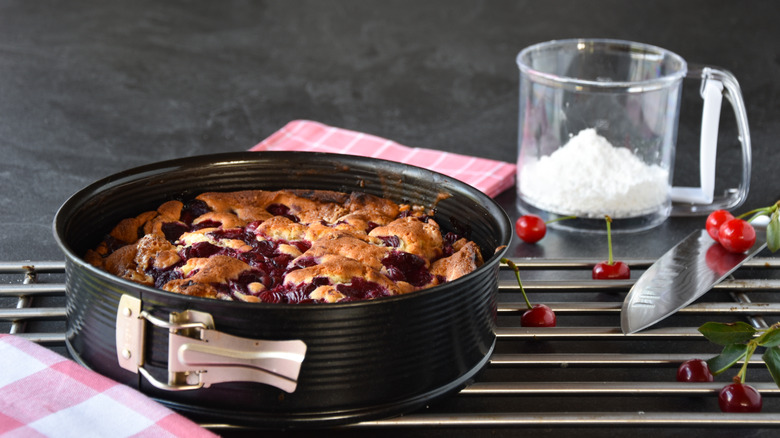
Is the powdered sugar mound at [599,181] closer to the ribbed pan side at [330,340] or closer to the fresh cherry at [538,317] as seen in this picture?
the fresh cherry at [538,317]

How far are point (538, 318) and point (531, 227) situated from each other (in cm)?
49

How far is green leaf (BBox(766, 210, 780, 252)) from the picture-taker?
1.99m

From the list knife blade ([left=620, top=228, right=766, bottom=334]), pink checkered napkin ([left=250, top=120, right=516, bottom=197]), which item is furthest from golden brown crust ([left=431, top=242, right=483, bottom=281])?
pink checkered napkin ([left=250, top=120, right=516, bottom=197])

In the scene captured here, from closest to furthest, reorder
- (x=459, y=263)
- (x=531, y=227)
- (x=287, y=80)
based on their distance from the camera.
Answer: (x=459, y=263) → (x=531, y=227) → (x=287, y=80)

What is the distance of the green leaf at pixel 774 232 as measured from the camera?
199 centimetres

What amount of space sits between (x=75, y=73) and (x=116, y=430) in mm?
2371

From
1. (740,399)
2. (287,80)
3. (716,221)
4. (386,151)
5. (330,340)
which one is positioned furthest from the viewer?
(287,80)

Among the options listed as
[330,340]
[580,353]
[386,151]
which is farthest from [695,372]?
[386,151]

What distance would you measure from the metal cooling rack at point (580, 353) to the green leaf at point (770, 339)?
0.09 m

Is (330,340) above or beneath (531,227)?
above

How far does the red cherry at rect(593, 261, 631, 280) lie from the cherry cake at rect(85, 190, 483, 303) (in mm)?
370

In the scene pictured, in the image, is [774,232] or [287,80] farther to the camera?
[287,80]

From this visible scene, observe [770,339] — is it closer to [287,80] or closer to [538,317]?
[538,317]

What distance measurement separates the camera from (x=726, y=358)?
1561 mm
